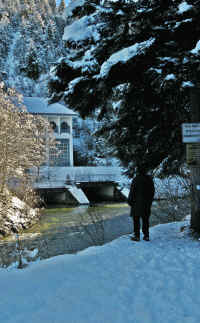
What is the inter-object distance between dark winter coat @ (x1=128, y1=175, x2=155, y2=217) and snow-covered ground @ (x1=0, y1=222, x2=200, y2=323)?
1.05 meters

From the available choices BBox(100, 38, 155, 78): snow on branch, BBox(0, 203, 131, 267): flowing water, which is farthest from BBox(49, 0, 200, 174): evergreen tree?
BBox(0, 203, 131, 267): flowing water

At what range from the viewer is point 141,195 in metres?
6.05

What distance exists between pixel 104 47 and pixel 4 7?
92276 millimetres

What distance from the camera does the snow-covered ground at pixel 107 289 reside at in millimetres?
2855

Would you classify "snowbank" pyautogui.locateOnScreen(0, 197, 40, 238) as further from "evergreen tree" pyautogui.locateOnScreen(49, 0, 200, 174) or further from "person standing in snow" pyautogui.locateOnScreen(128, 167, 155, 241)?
"person standing in snow" pyautogui.locateOnScreen(128, 167, 155, 241)

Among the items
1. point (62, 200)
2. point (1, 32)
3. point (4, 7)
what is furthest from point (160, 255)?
point (4, 7)

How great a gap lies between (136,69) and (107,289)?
12.4 ft

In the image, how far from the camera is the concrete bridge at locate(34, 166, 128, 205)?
A: 24688 mm

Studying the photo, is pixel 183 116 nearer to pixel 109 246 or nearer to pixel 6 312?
pixel 109 246

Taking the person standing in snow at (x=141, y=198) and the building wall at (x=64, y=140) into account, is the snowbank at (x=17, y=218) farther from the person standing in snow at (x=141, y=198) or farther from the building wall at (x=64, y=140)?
the building wall at (x=64, y=140)

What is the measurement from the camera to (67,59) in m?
6.00

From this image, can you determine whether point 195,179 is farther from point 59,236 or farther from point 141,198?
point 59,236

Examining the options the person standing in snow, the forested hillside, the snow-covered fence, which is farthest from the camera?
the forested hillside

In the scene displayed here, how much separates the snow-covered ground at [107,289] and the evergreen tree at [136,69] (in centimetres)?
275
